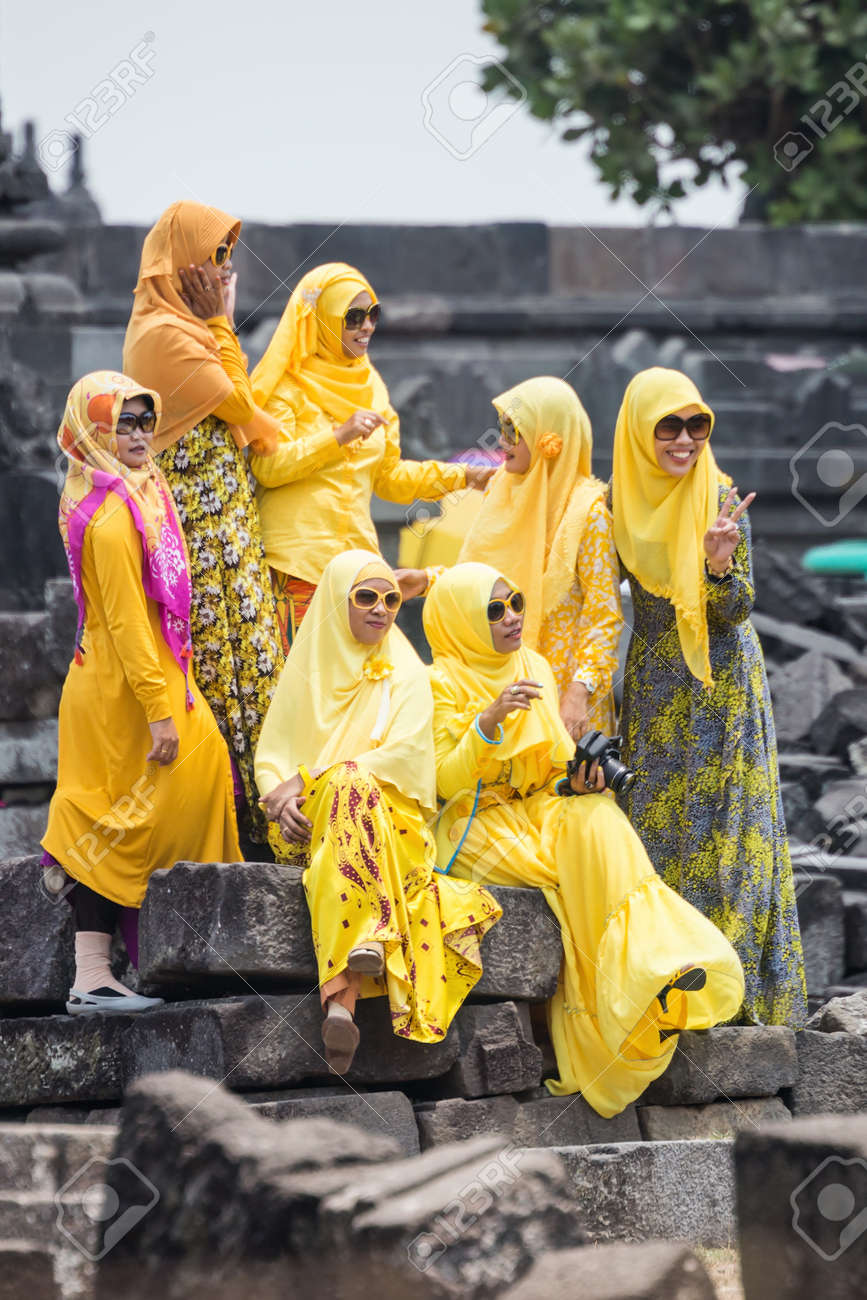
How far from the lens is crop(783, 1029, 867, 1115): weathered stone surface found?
5.69 metres

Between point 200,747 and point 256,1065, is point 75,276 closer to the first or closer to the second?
point 200,747

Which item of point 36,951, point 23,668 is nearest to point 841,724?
point 23,668

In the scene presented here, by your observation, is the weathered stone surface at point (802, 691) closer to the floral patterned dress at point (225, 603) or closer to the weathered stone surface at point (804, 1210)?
the floral patterned dress at point (225, 603)

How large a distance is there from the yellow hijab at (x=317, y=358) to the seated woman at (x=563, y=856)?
2.81ft

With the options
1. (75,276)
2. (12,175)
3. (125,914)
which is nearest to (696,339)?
(75,276)

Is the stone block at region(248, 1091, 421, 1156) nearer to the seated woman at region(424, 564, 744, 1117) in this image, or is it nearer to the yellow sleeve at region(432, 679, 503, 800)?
the seated woman at region(424, 564, 744, 1117)

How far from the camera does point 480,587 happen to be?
17.8 ft

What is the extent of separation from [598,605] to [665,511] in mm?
346

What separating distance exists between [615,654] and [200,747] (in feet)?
4.31

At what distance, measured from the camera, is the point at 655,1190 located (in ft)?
16.8

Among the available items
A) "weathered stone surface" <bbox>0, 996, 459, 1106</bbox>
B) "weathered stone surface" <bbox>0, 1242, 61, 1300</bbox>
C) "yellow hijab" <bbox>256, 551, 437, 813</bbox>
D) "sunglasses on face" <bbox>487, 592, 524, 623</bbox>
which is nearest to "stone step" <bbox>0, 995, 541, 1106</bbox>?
"weathered stone surface" <bbox>0, 996, 459, 1106</bbox>

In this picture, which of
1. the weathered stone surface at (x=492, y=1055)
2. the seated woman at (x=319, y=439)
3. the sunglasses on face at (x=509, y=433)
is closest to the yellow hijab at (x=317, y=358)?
the seated woman at (x=319, y=439)

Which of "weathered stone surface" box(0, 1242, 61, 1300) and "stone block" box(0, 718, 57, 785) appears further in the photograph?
"stone block" box(0, 718, 57, 785)

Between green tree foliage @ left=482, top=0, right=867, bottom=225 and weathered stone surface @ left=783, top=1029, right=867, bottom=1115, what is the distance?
11.1m
